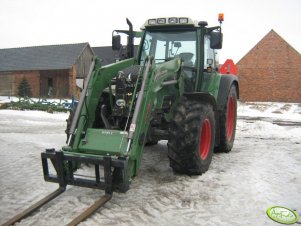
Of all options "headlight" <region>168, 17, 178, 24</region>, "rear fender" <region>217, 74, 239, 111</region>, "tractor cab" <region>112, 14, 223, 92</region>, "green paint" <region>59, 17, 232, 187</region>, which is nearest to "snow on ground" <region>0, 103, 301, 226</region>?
"green paint" <region>59, 17, 232, 187</region>

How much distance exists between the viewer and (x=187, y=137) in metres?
4.99

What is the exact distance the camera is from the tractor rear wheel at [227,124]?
6887 millimetres

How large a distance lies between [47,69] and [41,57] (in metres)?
3.03

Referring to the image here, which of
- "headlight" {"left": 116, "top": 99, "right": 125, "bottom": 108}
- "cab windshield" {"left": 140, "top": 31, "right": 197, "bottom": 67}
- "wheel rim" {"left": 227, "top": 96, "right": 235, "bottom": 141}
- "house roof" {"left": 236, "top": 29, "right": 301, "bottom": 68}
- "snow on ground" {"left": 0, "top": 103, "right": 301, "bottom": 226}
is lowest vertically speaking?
"snow on ground" {"left": 0, "top": 103, "right": 301, "bottom": 226}

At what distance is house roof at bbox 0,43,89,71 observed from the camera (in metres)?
33.7

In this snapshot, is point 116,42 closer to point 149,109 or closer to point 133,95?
point 133,95

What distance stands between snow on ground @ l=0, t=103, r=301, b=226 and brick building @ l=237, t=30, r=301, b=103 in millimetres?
19481

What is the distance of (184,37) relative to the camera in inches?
246

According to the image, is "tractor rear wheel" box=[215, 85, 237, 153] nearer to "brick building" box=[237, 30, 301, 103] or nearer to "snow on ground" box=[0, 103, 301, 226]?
"snow on ground" box=[0, 103, 301, 226]

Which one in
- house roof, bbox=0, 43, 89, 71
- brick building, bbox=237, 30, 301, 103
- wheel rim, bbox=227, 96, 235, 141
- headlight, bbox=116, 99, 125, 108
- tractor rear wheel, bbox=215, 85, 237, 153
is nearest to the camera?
headlight, bbox=116, 99, 125, 108

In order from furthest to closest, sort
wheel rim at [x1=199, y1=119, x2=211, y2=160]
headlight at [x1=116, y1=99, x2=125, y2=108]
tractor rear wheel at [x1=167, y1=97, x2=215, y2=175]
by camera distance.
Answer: wheel rim at [x1=199, y1=119, x2=211, y2=160]
headlight at [x1=116, y1=99, x2=125, y2=108]
tractor rear wheel at [x1=167, y1=97, x2=215, y2=175]

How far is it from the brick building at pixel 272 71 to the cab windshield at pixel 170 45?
21.1 meters

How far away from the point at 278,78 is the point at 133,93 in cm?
2284

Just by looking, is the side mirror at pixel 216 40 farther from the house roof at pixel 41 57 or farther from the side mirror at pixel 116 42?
the house roof at pixel 41 57
